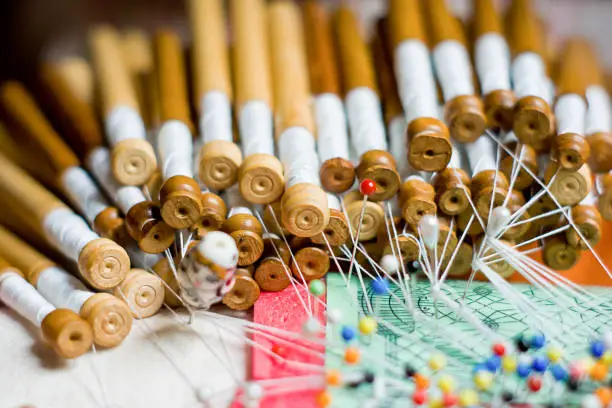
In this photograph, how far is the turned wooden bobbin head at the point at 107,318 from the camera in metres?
0.92

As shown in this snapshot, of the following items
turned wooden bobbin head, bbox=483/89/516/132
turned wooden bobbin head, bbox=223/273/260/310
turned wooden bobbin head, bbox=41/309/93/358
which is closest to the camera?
turned wooden bobbin head, bbox=41/309/93/358

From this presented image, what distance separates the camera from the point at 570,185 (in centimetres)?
103

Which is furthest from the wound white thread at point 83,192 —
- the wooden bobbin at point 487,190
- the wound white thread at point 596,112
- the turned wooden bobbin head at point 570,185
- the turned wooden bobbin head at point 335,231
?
the wound white thread at point 596,112

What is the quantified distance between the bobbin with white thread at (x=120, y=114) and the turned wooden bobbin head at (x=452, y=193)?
44 cm

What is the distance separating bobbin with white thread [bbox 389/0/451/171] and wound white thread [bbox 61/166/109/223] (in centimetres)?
50

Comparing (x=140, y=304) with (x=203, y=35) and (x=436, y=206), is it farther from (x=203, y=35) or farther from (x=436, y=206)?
(x=203, y=35)

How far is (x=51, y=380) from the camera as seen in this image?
91 centimetres

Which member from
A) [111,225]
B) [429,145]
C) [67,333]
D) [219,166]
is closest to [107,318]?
[67,333]

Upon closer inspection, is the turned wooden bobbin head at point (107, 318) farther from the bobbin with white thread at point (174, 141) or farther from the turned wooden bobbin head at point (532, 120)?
the turned wooden bobbin head at point (532, 120)

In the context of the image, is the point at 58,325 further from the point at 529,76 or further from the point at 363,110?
the point at 529,76

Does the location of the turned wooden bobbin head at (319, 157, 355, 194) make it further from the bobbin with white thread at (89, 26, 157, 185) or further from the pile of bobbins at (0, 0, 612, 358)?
the bobbin with white thread at (89, 26, 157, 185)

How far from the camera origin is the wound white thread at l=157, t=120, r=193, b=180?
3.51ft

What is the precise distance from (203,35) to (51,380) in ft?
2.30

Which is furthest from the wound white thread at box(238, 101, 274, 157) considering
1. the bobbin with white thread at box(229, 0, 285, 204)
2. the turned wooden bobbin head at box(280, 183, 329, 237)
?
the turned wooden bobbin head at box(280, 183, 329, 237)
